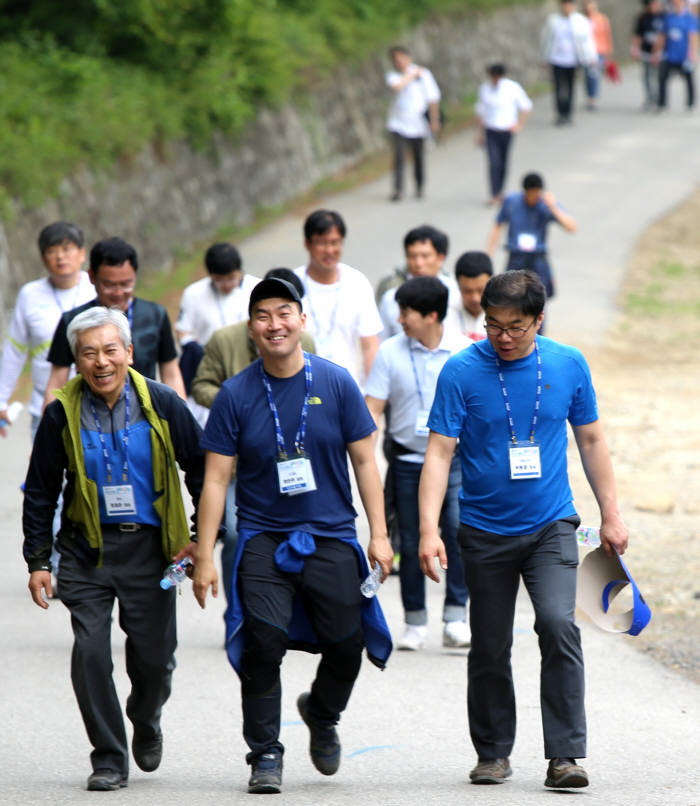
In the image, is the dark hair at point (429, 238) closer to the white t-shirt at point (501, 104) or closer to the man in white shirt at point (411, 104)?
the white t-shirt at point (501, 104)

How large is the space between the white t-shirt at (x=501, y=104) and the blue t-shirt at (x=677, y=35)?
29.9 feet

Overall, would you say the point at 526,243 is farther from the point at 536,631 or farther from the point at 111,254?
the point at 536,631

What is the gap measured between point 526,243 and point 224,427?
7.50 meters

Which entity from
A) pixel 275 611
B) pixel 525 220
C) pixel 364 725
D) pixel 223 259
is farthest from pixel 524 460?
pixel 525 220

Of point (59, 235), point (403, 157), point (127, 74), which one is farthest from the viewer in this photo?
point (403, 157)

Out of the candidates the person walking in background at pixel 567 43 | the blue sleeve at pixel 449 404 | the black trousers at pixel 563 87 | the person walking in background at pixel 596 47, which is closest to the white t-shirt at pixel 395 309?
the blue sleeve at pixel 449 404

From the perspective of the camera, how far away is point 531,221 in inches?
505

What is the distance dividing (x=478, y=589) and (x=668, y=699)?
1.89 meters

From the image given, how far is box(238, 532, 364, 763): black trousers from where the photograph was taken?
5.38m

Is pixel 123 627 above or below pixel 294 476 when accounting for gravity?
below

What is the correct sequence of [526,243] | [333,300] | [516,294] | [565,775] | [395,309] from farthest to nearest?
[526,243], [395,309], [333,300], [516,294], [565,775]

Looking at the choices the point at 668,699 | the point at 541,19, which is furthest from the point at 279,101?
the point at 668,699

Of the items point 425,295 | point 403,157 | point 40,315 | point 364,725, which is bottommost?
point 364,725

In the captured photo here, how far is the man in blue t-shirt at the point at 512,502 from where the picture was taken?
17.6 feet
